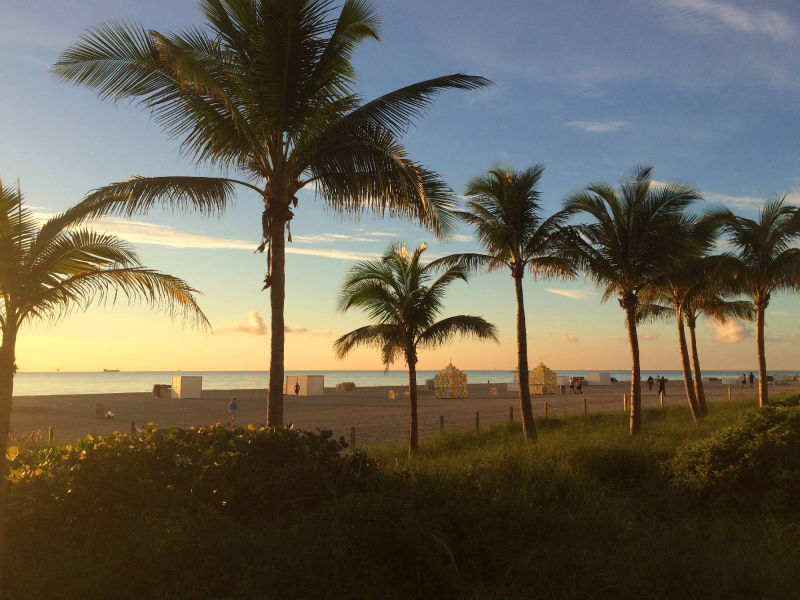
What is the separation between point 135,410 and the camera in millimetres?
35469

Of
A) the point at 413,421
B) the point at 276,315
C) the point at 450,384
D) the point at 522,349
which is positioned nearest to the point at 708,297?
the point at 522,349

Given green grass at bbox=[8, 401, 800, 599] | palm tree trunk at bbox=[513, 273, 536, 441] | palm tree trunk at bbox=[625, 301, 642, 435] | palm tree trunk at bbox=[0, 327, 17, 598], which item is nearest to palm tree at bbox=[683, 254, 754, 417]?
palm tree trunk at bbox=[625, 301, 642, 435]

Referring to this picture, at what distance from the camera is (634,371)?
56.9 ft

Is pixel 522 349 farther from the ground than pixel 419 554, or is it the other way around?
pixel 522 349

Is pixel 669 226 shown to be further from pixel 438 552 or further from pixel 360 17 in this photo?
pixel 438 552

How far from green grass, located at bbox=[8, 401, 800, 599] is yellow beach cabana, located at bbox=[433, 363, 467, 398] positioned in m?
40.8

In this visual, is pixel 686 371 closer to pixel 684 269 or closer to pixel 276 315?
pixel 684 269

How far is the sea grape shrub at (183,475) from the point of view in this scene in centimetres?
664

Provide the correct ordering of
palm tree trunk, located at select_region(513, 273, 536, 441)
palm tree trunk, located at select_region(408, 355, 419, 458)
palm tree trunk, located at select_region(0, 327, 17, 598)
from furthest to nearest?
palm tree trunk, located at select_region(513, 273, 536, 441) → palm tree trunk, located at select_region(408, 355, 419, 458) → palm tree trunk, located at select_region(0, 327, 17, 598)

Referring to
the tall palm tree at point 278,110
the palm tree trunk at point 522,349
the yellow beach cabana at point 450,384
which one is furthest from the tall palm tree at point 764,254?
the yellow beach cabana at point 450,384

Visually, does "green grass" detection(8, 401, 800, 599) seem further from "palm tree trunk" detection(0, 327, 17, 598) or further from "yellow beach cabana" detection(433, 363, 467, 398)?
"yellow beach cabana" detection(433, 363, 467, 398)

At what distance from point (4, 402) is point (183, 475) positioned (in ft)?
7.78

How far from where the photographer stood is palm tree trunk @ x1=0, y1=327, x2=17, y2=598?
5285 mm

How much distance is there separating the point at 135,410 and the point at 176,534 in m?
32.7
